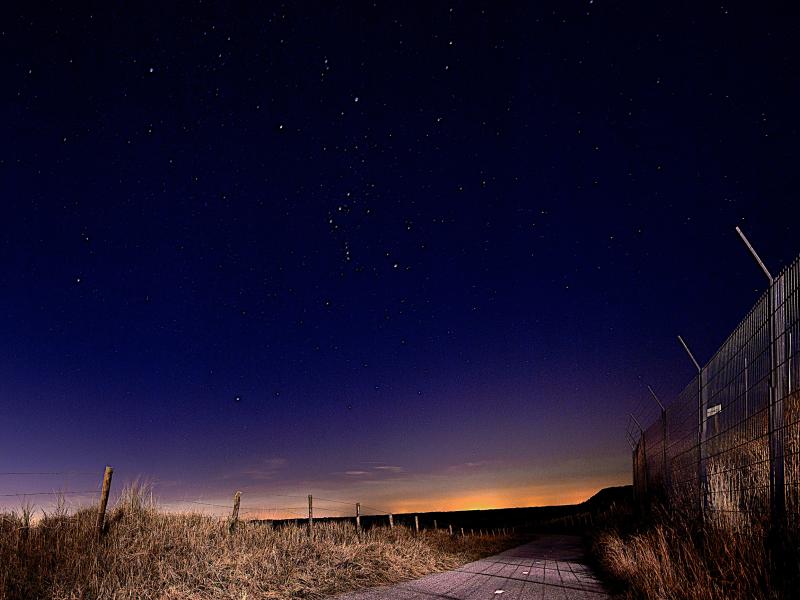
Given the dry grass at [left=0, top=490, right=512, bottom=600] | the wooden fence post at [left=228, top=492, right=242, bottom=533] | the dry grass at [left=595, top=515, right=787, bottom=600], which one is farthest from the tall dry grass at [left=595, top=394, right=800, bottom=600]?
the wooden fence post at [left=228, top=492, right=242, bottom=533]

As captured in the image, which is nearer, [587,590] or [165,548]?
[587,590]

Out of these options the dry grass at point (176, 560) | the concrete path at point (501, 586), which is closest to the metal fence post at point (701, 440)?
the concrete path at point (501, 586)

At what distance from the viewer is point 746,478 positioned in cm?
620

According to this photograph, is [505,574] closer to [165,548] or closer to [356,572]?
[356,572]

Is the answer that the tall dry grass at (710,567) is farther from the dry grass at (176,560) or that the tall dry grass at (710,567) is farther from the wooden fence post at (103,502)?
the wooden fence post at (103,502)

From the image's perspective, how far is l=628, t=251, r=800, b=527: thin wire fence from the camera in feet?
16.5

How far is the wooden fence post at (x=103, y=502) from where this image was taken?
1079 cm

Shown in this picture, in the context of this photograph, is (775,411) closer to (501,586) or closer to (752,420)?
(752,420)

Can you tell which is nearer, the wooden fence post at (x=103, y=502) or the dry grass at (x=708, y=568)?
the dry grass at (x=708, y=568)

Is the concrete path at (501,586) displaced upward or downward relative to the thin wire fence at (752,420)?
downward

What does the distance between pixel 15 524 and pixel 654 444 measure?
14673 millimetres

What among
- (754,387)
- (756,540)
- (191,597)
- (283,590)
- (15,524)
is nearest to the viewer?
(756,540)

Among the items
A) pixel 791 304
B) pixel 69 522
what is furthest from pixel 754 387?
pixel 69 522

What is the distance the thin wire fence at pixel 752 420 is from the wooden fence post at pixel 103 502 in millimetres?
10110
